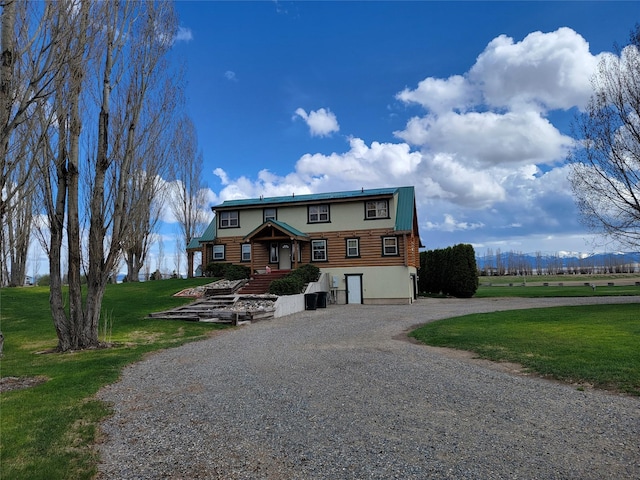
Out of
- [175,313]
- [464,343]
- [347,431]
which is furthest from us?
[175,313]

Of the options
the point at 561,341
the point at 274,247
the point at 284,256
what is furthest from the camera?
the point at 274,247

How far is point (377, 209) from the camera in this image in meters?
26.5

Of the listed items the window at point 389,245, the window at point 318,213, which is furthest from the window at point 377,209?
the window at point 318,213

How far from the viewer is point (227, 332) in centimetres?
1452

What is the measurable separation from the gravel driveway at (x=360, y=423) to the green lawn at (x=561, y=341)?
29.8 inches

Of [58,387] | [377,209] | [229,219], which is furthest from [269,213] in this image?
[58,387]

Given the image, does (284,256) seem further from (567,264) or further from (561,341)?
(567,264)

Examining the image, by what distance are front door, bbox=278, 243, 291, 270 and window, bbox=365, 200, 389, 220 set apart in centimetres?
559

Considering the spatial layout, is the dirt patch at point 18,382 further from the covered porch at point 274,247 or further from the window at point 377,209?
the window at point 377,209

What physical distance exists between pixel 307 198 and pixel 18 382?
22013mm

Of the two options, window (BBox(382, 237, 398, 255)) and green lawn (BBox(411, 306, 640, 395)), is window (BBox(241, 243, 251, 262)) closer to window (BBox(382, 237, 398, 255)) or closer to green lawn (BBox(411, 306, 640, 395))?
window (BBox(382, 237, 398, 255))

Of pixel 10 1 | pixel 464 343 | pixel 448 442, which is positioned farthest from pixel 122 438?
pixel 464 343

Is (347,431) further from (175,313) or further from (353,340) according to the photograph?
(175,313)

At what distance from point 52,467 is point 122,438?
3.05 ft
